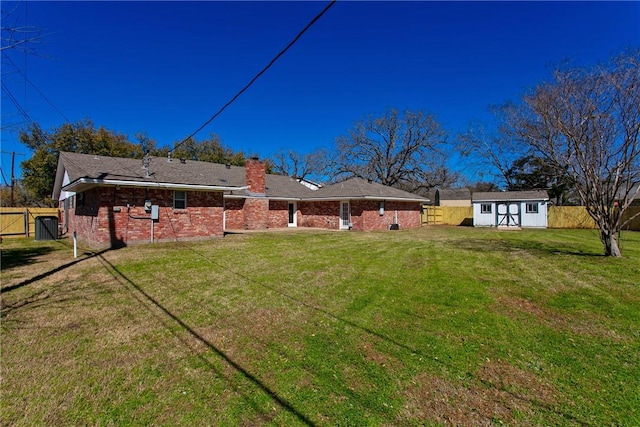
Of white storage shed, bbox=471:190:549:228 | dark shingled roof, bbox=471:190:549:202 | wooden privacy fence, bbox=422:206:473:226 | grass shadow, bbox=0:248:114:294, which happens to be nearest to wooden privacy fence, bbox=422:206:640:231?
wooden privacy fence, bbox=422:206:473:226

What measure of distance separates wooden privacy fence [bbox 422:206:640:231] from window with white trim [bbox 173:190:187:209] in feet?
69.2

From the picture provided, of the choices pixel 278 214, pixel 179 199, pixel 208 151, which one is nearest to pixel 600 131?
pixel 179 199

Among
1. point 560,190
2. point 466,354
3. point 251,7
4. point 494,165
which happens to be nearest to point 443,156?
point 494,165

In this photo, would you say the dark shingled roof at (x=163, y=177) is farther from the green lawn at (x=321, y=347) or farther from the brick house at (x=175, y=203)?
the green lawn at (x=321, y=347)

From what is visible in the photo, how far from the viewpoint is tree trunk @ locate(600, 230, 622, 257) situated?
368 inches

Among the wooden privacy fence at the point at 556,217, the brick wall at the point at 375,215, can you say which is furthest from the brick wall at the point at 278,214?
the wooden privacy fence at the point at 556,217

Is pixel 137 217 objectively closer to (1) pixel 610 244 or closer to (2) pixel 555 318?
(2) pixel 555 318

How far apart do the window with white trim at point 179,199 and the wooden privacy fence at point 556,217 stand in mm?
21085

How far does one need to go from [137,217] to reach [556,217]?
28303mm

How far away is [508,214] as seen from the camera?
25.4 m

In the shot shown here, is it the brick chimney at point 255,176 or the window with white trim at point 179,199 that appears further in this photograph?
the brick chimney at point 255,176

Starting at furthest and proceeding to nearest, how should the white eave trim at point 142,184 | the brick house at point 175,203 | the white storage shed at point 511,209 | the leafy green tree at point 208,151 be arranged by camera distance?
the leafy green tree at point 208,151 → the white storage shed at point 511,209 → the brick house at point 175,203 → the white eave trim at point 142,184

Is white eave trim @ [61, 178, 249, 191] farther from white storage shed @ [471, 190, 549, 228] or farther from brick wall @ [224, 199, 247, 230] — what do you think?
white storage shed @ [471, 190, 549, 228]

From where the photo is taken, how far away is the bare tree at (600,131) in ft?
29.1
